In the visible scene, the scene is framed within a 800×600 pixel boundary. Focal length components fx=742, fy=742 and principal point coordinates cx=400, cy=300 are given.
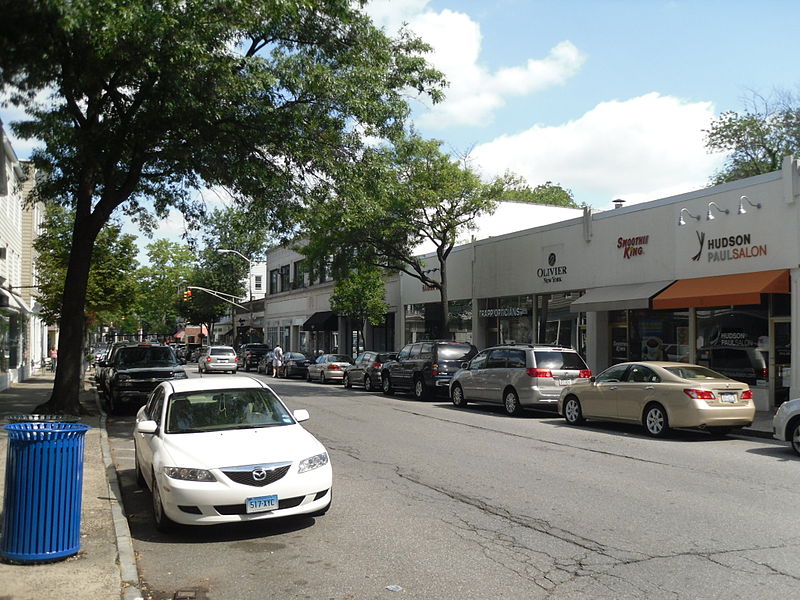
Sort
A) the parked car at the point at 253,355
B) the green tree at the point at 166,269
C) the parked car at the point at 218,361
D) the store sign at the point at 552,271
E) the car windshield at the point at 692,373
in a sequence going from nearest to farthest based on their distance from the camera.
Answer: the car windshield at the point at 692,373, the store sign at the point at 552,271, the parked car at the point at 218,361, the parked car at the point at 253,355, the green tree at the point at 166,269

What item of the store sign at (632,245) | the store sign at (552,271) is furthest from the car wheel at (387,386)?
the store sign at (632,245)

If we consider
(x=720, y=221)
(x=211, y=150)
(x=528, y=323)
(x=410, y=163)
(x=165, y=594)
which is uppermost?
(x=410, y=163)

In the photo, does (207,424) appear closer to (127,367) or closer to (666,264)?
(127,367)

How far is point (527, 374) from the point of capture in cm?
1812

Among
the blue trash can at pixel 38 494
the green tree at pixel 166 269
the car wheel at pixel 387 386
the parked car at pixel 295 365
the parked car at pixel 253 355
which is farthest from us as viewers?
the green tree at pixel 166 269

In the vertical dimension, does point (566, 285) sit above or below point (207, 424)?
above

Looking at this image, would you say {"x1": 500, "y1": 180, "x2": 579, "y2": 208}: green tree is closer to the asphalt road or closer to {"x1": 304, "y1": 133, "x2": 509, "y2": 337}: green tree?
{"x1": 304, "y1": 133, "x2": 509, "y2": 337}: green tree

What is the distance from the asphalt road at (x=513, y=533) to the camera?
563 cm

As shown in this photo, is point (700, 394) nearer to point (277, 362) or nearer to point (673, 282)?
point (673, 282)

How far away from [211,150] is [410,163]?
11.0 metres

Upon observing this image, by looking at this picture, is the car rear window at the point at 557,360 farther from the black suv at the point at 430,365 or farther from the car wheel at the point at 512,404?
the black suv at the point at 430,365

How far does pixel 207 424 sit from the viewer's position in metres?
8.12

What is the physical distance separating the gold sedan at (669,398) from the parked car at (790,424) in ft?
5.34

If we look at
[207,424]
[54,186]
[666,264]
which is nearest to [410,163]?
[666,264]
